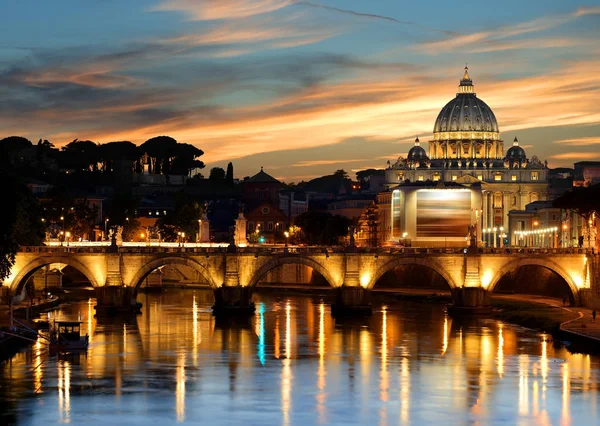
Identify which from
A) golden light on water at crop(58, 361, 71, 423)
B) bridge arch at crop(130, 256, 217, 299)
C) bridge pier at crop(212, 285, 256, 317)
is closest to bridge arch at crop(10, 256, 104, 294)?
bridge arch at crop(130, 256, 217, 299)

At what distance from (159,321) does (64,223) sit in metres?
53.0

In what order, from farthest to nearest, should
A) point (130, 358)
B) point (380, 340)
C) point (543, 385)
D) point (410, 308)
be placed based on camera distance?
point (410, 308) → point (380, 340) → point (130, 358) → point (543, 385)

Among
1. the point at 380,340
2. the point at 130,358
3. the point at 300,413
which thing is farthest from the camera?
the point at 380,340

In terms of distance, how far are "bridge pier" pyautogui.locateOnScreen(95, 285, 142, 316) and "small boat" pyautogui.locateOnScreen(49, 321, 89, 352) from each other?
2160cm

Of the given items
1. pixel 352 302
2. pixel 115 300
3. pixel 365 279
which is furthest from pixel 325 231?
pixel 115 300

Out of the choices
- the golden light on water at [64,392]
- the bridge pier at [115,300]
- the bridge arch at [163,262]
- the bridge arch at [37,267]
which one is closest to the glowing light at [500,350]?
the golden light on water at [64,392]

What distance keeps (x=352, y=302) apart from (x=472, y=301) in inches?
330

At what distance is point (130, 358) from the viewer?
256 ft

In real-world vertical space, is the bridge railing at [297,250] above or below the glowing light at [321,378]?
above

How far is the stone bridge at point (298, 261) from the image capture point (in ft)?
341

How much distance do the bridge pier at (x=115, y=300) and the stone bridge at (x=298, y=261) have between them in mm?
70

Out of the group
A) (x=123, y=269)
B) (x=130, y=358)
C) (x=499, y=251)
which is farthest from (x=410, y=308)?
(x=130, y=358)

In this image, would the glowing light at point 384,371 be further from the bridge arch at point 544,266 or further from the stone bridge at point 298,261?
the bridge arch at point 544,266

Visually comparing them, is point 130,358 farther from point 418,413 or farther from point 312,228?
point 312,228
